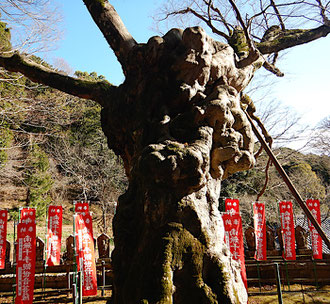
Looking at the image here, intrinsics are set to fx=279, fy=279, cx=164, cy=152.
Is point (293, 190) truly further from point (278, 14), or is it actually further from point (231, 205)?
point (231, 205)

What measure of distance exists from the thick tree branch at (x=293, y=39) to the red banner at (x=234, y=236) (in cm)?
494

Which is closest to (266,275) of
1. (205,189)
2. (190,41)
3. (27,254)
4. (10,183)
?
(27,254)

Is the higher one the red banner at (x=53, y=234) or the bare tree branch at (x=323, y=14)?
the bare tree branch at (x=323, y=14)

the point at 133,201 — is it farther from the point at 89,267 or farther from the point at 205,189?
the point at 89,267

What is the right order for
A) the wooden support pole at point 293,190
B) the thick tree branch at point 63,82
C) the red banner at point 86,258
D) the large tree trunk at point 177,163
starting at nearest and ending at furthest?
1. the large tree trunk at point 177,163
2. the wooden support pole at point 293,190
3. the thick tree branch at point 63,82
4. the red banner at point 86,258

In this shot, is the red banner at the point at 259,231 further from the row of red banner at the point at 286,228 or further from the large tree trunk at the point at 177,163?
the large tree trunk at the point at 177,163

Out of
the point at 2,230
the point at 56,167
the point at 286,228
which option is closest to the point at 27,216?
the point at 2,230

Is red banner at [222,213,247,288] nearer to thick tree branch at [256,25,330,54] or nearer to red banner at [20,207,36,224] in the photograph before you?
thick tree branch at [256,25,330,54]

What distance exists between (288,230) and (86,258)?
6.53m

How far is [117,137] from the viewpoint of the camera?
385cm

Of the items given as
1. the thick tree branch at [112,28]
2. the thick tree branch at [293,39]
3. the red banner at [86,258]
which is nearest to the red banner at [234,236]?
the red banner at [86,258]

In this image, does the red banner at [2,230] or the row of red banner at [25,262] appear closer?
the row of red banner at [25,262]

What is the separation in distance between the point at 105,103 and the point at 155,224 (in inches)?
81.4

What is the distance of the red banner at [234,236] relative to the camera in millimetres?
7848
